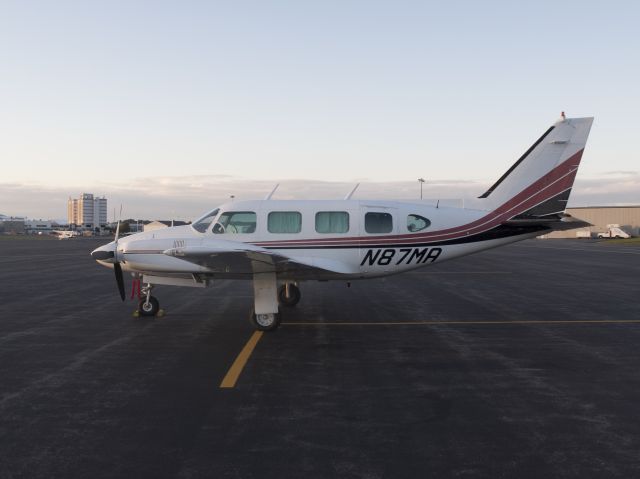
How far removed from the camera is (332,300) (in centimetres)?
1630

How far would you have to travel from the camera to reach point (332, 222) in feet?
39.8

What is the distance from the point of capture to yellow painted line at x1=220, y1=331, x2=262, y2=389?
7.41 m

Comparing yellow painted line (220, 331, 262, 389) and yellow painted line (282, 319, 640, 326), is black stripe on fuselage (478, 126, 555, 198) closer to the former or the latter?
yellow painted line (282, 319, 640, 326)

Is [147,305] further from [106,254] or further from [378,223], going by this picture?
[378,223]

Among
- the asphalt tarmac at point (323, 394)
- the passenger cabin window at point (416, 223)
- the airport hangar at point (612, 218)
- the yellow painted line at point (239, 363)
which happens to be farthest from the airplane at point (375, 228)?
the airport hangar at point (612, 218)

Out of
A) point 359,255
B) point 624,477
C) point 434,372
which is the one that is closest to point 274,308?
point 359,255

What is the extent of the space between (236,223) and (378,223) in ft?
11.5

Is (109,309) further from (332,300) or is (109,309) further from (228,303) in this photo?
(332,300)

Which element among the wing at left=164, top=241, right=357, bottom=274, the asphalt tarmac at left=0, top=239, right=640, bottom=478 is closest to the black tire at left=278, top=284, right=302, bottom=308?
the asphalt tarmac at left=0, top=239, right=640, bottom=478

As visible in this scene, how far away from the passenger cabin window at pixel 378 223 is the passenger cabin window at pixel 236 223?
2.79 m

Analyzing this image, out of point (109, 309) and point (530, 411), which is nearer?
point (530, 411)

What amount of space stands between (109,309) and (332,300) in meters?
6.82

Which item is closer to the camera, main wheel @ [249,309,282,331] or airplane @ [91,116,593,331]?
main wheel @ [249,309,282,331]

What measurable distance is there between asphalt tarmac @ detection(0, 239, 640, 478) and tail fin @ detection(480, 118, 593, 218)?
2.92 m
